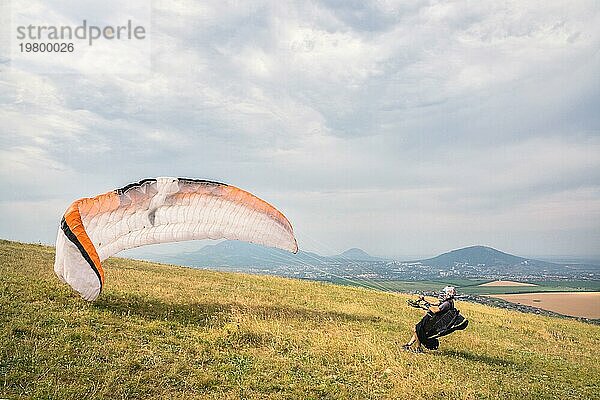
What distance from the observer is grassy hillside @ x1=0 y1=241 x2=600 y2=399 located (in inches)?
348

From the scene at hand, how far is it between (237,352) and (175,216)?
4855mm

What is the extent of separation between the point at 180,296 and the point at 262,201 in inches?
214

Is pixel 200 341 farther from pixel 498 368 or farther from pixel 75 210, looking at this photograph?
pixel 498 368

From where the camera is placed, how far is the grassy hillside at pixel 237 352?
8844 mm

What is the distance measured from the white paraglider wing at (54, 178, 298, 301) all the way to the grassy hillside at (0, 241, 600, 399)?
65.6 inches

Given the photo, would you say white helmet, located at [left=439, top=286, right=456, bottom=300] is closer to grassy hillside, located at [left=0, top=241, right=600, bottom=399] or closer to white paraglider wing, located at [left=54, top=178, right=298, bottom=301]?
grassy hillside, located at [left=0, top=241, right=600, bottom=399]

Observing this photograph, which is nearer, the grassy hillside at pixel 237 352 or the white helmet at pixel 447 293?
the grassy hillside at pixel 237 352

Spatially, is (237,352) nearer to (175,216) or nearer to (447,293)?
(175,216)

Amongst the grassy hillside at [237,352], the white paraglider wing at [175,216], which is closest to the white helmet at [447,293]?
the grassy hillside at [237,352]

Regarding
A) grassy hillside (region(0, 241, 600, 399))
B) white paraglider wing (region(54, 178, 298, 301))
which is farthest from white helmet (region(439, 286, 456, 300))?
white paraglider wing (region(54, 178, 298, 301))

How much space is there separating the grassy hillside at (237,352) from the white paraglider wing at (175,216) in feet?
5.46

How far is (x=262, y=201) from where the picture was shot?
14.1 metres

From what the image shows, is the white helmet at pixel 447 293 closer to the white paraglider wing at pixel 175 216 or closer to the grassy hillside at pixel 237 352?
the grassy hillside at pixel 237 352

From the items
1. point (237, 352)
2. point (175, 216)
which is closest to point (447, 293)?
point (237, 352)
